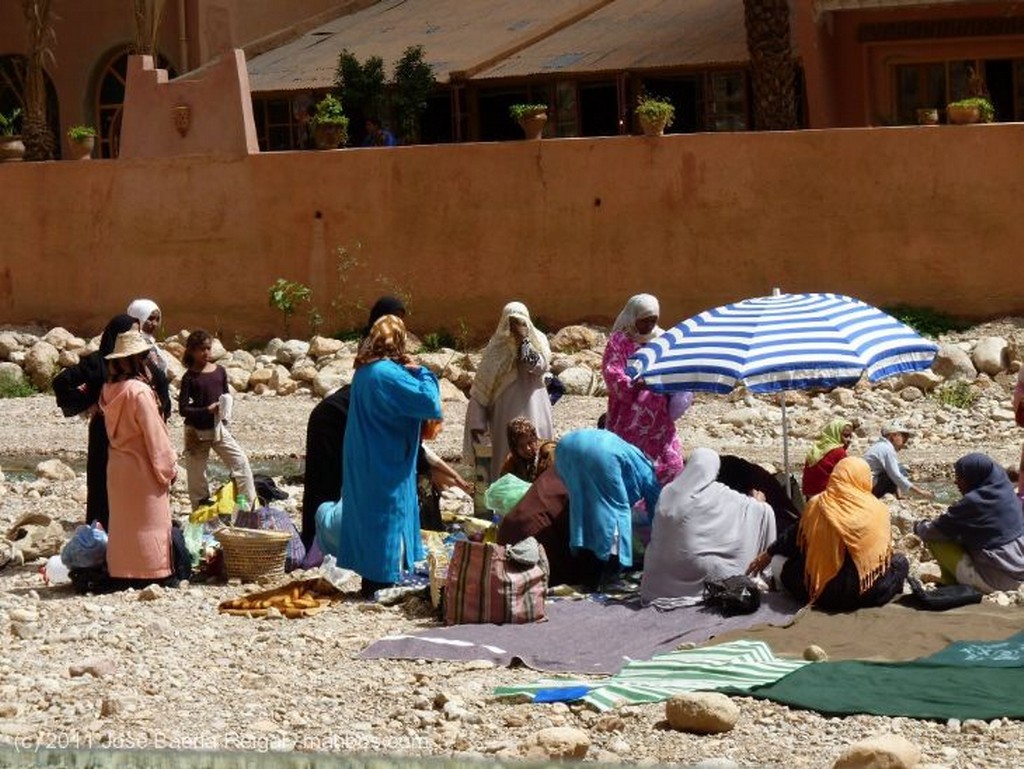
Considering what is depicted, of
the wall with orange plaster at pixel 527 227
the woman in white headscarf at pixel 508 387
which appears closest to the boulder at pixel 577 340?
the wall with orange plaster at pixel 527 227

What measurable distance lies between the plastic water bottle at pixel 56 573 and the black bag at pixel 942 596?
4.43m

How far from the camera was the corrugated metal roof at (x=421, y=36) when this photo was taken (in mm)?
25938

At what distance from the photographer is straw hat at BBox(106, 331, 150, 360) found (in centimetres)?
1148

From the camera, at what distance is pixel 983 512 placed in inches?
413

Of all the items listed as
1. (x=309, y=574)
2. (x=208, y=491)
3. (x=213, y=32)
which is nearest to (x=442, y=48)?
(x=213, y=32)

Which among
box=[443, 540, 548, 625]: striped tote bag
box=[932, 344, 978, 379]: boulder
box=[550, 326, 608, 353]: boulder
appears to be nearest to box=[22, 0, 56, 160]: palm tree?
box=[550, 326, 608, 353]: boulder

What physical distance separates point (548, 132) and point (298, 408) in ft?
22.2

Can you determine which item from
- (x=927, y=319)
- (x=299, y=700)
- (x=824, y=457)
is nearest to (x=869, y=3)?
(x=927, y=319)

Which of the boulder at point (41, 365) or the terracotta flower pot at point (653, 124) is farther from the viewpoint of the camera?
the boulder at point (41, 365)

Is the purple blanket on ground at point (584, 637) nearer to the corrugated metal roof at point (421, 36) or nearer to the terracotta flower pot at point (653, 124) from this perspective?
the terracotta flower pot at point (653, 124)

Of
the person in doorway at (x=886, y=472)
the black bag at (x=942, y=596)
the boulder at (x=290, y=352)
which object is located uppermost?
the boulder at (x=290, y=352)

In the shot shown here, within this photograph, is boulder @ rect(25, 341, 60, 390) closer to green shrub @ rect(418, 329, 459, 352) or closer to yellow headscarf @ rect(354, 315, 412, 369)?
green shrub @ rect(418, 329, 459, 352)

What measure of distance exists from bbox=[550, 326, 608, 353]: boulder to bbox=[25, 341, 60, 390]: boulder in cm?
487

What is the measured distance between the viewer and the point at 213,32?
2831 cm
